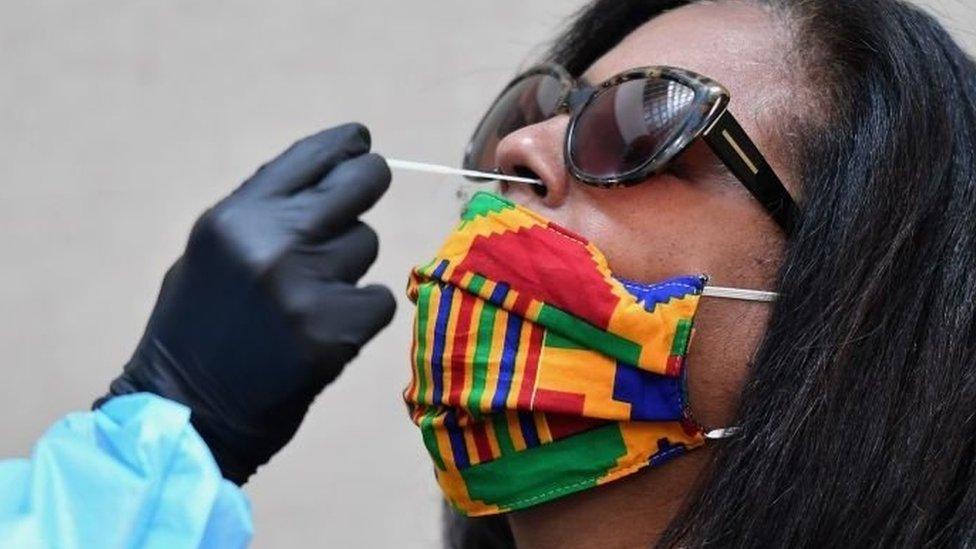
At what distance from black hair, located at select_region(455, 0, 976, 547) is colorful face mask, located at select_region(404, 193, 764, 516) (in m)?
0.09

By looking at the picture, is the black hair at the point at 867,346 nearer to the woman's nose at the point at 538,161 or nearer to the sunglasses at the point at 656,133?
the sunglasses at the point at 656,133

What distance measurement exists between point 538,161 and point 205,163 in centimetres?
110

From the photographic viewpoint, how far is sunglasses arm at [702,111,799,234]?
1.35 metres

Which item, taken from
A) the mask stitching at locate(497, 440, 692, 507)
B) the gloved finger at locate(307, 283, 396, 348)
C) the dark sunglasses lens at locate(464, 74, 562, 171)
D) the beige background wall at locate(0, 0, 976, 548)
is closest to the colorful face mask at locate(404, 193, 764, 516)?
the mask stitching at locate(497, 440, 692, 507)

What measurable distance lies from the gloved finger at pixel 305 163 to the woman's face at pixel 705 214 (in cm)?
21

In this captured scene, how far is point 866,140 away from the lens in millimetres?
1356

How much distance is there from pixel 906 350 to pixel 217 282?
702 mm

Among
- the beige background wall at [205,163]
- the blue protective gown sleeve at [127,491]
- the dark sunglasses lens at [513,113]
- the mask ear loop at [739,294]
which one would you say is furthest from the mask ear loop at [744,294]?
the beige background wall at [205,163]

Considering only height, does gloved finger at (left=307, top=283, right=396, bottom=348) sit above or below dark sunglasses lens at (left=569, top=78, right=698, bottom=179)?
below

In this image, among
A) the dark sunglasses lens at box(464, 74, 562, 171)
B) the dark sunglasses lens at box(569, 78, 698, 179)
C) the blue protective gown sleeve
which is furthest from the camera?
the dark sunglasses lens at box(464, 74, 562, 171)

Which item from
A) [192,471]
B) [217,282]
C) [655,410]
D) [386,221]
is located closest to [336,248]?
[217,282]

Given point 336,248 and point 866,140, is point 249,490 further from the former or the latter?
point 866,140

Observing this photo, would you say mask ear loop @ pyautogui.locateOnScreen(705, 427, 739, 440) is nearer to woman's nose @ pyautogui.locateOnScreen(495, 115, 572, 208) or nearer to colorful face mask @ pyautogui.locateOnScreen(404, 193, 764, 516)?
colorful face mask @ pyautogui.locateOnScreen(404, 193, 764, 516)

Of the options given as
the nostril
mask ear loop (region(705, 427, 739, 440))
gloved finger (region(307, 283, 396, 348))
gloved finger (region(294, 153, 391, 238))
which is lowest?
mask ear loop (region(705, 427, 739, 440))
